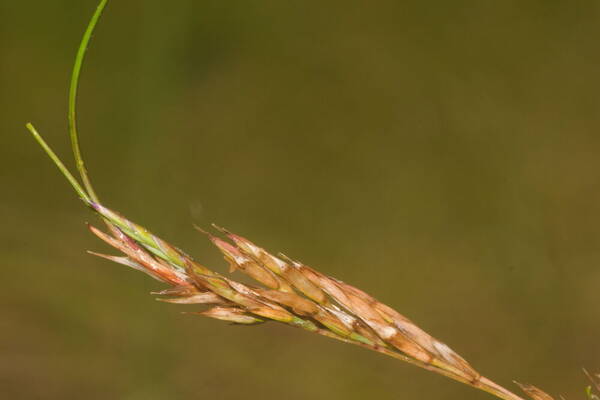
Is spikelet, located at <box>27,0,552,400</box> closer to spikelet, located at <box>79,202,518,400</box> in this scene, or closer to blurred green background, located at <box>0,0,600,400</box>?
spikelet, located at <box>79,202,518,400</box>

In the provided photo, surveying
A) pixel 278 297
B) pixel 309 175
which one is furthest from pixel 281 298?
pixel 309 175

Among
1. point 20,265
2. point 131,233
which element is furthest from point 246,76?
point 131,233

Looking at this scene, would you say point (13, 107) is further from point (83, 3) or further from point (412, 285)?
point (412, 285)

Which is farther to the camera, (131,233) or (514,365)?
(514,365)

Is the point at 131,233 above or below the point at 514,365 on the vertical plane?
below

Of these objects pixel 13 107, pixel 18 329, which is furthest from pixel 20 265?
pixel 13 107

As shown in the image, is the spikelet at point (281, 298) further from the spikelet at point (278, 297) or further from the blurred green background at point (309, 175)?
the blurred green background at point (309, 175)

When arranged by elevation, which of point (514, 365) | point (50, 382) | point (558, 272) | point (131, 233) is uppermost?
point (558, 272)

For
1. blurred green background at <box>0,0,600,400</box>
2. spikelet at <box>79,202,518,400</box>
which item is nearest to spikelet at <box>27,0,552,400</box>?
spikelet at <box>79,202,518,400</box>

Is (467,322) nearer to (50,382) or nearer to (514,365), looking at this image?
(514,365)
